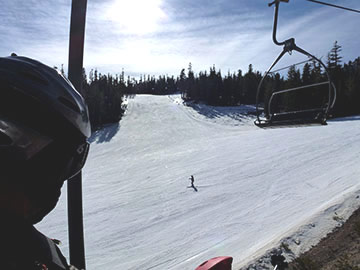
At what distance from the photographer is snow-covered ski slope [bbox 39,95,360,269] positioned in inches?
314

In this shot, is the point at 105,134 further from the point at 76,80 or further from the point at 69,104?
the point at 69,104

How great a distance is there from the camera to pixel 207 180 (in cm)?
1513

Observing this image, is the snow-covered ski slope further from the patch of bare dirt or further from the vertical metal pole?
the vertical metal pole

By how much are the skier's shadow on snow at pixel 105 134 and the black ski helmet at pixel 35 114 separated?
3350 centimetres

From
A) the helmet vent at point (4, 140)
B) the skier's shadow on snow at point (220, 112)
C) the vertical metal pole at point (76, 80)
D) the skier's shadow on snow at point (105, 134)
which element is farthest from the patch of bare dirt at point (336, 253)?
the skier's shadow on snow at point (220, 112)

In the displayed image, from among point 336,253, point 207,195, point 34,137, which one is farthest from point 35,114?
point 207,195

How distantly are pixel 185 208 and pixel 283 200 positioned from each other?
16.3 ft

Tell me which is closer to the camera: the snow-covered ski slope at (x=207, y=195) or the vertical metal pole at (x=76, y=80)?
the vertical metal pole at (x=76, y=80)

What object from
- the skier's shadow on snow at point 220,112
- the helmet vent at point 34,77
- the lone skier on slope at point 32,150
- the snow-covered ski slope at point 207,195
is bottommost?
the snow-covered ski slope at point 207,195

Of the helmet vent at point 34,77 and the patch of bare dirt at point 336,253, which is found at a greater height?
the helmet vent at point 34,77

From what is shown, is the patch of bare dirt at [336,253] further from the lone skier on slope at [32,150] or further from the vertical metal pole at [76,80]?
the lone skier on slope at [32,150]

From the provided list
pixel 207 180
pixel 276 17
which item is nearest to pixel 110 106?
pixel 207 180

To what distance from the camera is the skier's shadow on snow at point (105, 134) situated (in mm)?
33781

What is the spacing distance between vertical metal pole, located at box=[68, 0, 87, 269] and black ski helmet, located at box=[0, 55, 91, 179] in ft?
3.00
